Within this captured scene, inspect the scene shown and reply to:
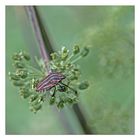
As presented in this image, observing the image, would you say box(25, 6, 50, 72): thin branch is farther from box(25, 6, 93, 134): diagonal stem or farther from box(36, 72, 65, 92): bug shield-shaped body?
box(36, 72, 65, 92): bug shield-shaped body

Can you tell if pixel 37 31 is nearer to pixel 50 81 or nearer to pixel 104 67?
pixel 50 81

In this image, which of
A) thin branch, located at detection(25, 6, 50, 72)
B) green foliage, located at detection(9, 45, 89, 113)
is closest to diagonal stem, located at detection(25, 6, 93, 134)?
thin branch, located at detection(25, 6, 50, 72)

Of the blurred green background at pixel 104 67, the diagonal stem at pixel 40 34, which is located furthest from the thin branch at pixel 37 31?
the blurred green background at pixel 104 67

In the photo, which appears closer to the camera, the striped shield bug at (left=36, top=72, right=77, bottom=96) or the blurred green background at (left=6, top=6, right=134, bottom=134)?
the striped shield bug at (left=36, top=72, right=77, bottom=96)

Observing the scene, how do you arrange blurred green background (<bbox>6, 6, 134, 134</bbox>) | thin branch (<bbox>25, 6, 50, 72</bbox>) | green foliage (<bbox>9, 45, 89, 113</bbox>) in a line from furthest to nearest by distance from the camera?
blurred green background (<bbox>6, 6, 134, 134</bbox>), thin branch (<bbox>25, 6, 50, 72</bbox>), green foliage (<bbox>9, 45, 89, 113</bbox>)

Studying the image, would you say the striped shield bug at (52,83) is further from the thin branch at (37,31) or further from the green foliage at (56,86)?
the thin branch at (37,31)
